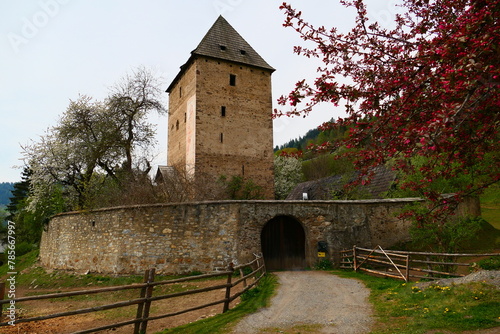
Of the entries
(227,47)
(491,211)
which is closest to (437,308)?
(227,47)

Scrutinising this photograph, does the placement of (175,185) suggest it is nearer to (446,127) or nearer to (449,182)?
(449,182)

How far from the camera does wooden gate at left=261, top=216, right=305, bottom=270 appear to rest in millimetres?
13711

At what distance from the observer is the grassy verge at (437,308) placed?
17.4 ft

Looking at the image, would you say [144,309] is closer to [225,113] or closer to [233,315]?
[233,315]

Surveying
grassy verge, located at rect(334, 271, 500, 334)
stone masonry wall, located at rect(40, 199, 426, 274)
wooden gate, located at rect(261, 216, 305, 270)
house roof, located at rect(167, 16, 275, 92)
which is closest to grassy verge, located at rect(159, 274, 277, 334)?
grassy verge, located at rect(334, 271, 500, 334)

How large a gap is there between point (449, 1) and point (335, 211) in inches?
394

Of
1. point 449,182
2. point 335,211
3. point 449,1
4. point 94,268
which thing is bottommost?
point 94,268

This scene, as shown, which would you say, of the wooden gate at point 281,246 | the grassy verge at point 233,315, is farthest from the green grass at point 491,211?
the grassy verge at point 233,315

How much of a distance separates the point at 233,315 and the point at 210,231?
6270mm

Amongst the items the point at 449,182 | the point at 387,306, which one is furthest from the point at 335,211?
the point at 387,306

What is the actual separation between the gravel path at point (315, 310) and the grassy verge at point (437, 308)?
0.37 metres

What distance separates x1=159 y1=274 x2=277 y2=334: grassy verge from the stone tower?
441 inches

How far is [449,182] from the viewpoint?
10930 mm

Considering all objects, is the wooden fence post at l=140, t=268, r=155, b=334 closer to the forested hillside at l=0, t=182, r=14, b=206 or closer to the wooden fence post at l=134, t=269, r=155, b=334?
the wooden fence post at l=134, t=269, r=155, b=334
